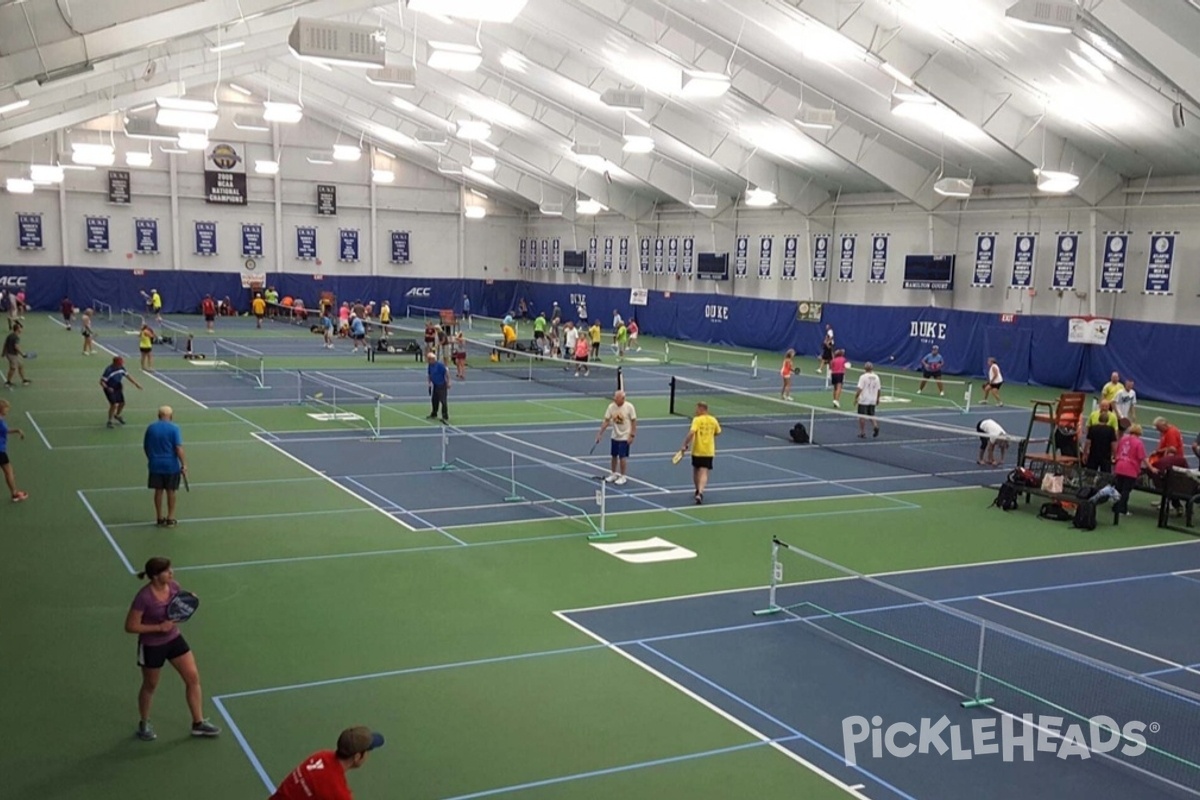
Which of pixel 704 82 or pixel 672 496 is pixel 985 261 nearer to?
pixel 704 82

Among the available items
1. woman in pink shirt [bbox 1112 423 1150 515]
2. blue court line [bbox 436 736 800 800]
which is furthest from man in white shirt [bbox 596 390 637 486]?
blue court line [bbox 436 736 800 800]

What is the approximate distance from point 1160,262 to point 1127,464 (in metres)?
20.6

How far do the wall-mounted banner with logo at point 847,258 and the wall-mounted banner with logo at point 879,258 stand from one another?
3.94 ft

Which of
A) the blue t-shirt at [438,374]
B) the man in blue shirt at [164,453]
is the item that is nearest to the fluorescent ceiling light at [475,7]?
the man in blue shirt at [164,453]

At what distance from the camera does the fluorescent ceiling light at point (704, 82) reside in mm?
23062

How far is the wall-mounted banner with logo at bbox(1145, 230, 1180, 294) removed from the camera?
36062 millimetres

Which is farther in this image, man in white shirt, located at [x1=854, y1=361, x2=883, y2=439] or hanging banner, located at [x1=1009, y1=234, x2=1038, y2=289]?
hanging banner, located at [x1=1009, y1=234, x2=1038, y2=289]

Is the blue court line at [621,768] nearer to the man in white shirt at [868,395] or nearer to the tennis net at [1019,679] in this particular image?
the tennis net at [1019,679]

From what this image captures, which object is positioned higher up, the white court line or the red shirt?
the red shirt

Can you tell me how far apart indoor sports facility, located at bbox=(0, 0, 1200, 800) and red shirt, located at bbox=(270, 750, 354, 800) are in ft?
0.08

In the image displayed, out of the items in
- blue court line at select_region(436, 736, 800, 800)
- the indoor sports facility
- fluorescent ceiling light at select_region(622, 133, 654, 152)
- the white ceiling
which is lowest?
blue court line at select_region(436, 736, 800, 800)

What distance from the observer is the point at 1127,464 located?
19.1m

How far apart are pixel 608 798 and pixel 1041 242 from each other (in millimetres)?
37195

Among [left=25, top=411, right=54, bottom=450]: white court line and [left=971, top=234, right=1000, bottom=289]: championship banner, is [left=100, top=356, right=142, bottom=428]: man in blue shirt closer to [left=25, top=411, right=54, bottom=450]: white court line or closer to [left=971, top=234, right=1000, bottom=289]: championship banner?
[left=25, top=411, right=54, bottom=450]: white court line
